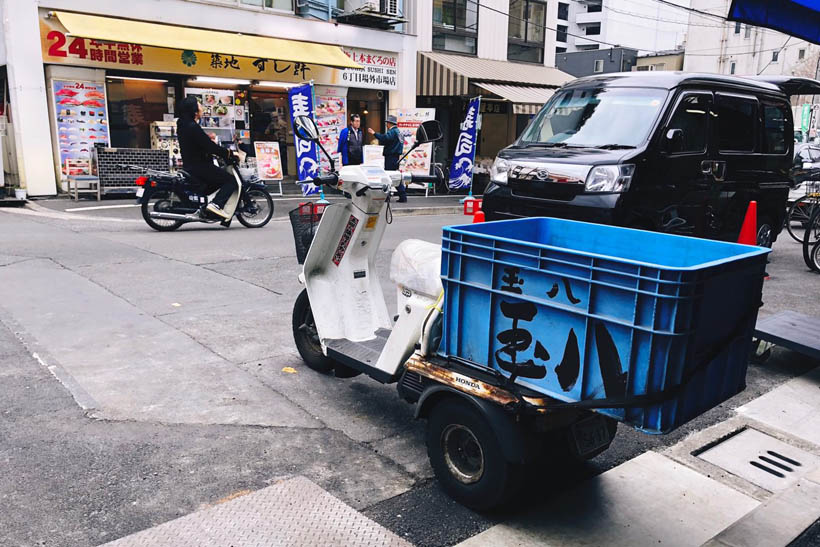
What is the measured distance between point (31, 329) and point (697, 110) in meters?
6.70

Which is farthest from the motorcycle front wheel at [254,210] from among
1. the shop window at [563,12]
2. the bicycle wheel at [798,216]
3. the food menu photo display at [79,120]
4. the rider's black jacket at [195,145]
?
the shop window at [563,12]

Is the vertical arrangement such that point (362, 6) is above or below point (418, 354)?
above

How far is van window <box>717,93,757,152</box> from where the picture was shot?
7.46 metres

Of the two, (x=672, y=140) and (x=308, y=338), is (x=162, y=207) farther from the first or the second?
(x=672, y=140)

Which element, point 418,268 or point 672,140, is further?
point 672,140

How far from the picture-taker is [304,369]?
479 cm

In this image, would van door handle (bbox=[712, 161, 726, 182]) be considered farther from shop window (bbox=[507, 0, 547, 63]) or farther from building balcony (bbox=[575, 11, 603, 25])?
building balcony (bbox=[575, 11, 603, 25])

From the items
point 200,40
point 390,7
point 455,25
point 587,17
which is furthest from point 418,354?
point 587,17

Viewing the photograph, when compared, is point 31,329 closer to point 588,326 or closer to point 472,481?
point 472,481

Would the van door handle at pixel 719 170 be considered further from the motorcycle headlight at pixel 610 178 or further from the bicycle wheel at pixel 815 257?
the bicycle wheel at pixel 815 257

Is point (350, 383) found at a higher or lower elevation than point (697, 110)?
lower

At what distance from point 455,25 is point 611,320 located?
67.2 feet

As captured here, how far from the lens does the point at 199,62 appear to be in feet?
51.7

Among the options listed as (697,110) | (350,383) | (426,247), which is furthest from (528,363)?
(697,110)
